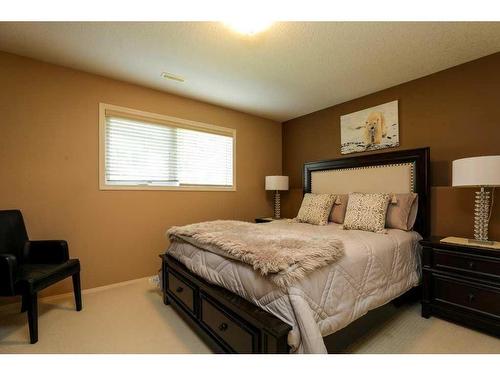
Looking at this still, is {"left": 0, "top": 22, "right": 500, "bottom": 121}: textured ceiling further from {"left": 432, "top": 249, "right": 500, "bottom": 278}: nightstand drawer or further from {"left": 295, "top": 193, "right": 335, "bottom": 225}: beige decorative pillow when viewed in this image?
{"left": 432, "top": 249, "right": 500, "bottom": 278}: nightstand drawer

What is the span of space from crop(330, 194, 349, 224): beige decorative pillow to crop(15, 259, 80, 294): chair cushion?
2753 mm

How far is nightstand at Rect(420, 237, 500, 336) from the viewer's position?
1.77 m

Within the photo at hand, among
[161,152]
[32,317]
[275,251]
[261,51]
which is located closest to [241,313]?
[275,251]

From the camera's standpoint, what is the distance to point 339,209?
115 inches

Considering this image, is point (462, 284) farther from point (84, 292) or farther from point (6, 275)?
point (84, 292)

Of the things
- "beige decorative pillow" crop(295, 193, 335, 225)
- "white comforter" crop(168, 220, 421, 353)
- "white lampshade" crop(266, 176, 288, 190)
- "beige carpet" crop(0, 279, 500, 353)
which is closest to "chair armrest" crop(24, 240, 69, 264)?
"beige carpet" crop(0, 279, 500, 353)

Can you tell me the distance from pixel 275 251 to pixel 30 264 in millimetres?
2234

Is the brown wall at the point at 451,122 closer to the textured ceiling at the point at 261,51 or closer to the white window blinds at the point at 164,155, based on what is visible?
the textured ceiling at the point at 261,51

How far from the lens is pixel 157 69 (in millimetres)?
2535

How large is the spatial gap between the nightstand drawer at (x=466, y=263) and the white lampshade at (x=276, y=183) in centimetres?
219

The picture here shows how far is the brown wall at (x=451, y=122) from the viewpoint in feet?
7.34

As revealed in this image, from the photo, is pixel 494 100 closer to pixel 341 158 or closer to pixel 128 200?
pixel 341 158
